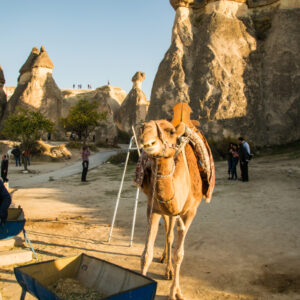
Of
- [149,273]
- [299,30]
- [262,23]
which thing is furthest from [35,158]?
[149,273]

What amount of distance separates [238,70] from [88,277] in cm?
2166

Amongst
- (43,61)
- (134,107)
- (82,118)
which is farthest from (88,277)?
(134,107)

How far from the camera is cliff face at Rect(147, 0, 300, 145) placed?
71.9ft

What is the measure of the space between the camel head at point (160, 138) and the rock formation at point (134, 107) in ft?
149

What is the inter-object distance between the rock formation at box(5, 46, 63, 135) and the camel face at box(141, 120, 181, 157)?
1553 inches

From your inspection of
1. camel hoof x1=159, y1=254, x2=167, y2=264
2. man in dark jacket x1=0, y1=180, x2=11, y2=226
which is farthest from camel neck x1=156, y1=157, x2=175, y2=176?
camel hoof x1=159, y1=254, x2=167, y2=264

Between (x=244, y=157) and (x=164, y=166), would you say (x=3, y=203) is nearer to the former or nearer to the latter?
(x=164, y=166)

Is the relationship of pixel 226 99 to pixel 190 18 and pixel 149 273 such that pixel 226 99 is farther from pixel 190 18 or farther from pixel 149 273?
pixel 149 273

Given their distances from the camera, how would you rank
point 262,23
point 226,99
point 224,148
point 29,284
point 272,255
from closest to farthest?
point 29,284 → point 272,255 → point 224,148 → point 226,99 → point 262,23

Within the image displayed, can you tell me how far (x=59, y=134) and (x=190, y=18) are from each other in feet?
77.7

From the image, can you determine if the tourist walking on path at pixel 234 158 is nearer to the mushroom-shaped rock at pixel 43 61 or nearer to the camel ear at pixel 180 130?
the camel ear at pixel 180 130

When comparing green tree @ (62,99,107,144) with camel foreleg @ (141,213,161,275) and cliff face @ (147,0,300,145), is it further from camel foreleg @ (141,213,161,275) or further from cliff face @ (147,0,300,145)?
camel foreleg @ (141,213,161,275)

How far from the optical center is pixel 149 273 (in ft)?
14.9

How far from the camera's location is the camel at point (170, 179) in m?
2.88
